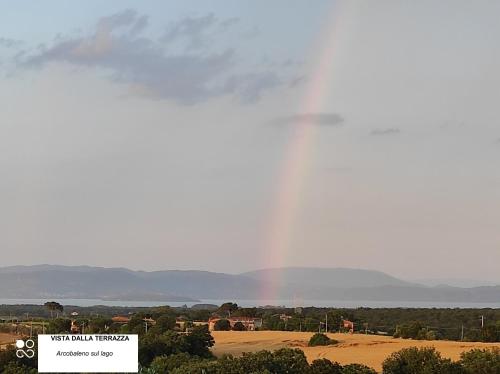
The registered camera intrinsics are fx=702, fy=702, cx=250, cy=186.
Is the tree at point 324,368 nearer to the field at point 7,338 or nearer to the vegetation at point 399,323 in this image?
the field at point 7,338

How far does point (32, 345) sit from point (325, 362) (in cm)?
1214

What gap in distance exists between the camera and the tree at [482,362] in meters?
31.7

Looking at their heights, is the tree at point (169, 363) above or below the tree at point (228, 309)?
above

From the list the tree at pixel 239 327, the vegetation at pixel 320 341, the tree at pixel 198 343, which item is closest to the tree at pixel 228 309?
the tree at pixel 239 327

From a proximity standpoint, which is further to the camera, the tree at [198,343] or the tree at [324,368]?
the tree at [198,343]

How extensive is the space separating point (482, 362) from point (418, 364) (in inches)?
116

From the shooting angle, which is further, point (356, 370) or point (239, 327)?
point (239, 327)

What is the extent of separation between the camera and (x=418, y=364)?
32.6m

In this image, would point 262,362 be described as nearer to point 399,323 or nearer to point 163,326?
point 163,326

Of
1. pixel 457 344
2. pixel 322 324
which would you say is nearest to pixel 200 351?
Result: pixel 457 344

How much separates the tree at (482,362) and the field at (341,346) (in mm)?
7147

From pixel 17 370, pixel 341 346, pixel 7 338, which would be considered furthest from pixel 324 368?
pixel 7 338

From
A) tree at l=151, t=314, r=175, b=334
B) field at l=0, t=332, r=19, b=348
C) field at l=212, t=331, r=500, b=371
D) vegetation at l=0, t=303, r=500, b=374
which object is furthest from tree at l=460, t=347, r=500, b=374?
field at l=0, t=332, r=19, b=348

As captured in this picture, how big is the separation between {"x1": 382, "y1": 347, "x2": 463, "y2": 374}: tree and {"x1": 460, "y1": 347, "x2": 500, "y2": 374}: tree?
2.82ft
